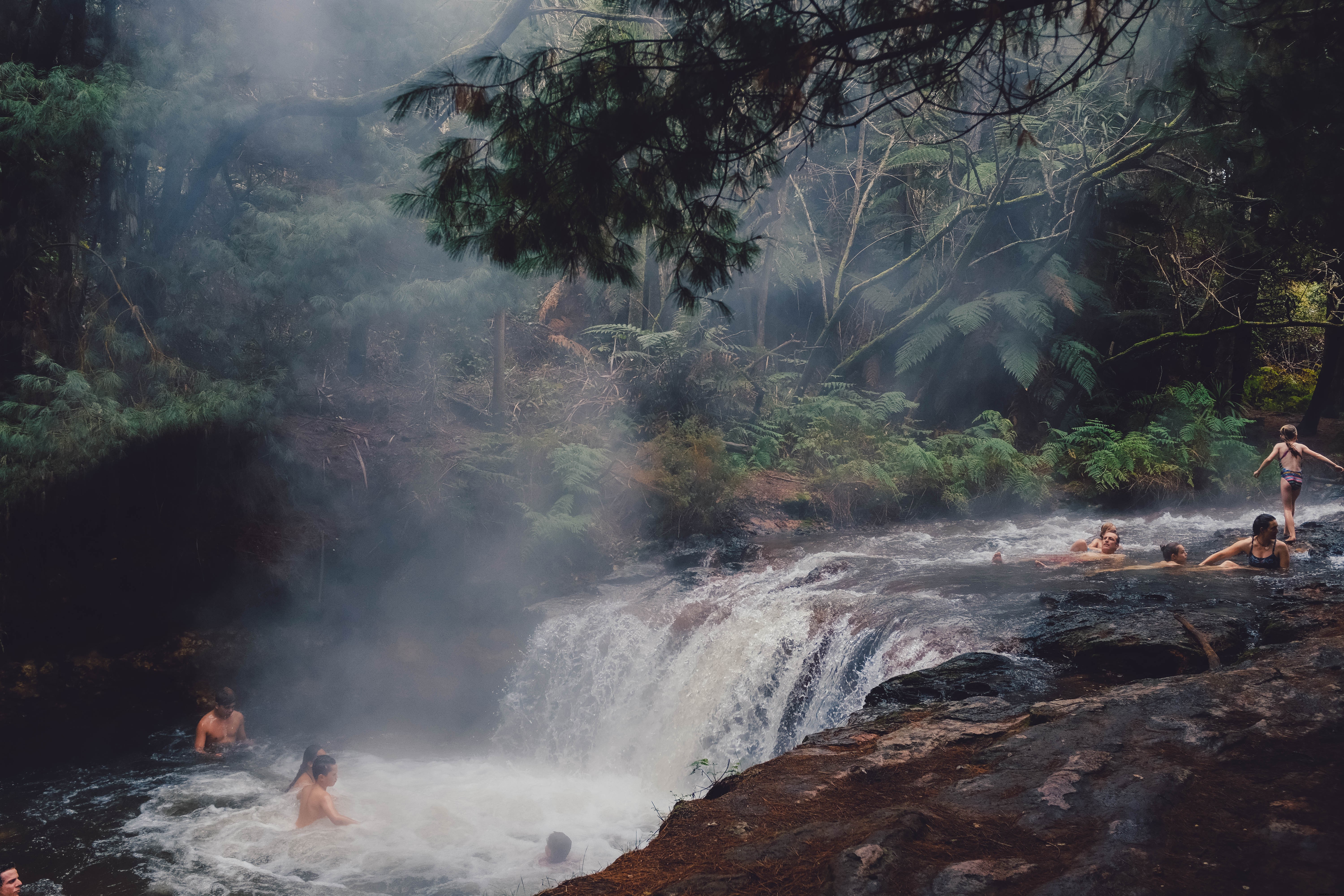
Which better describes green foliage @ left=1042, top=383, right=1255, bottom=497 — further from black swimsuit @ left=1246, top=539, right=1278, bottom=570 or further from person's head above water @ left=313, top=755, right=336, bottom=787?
person's head above water @ left=313, top=755, right=336, bottom=787

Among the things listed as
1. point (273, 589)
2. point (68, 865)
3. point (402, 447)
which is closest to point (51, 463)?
point (273, 589)

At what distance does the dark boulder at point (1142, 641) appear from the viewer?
5.62 meters

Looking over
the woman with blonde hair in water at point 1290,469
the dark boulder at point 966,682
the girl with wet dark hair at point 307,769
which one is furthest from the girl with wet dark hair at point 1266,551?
the girl with wet dark hair at point 307,769

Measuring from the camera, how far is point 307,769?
7711mm

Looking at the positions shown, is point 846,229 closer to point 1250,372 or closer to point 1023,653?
point 1250,372

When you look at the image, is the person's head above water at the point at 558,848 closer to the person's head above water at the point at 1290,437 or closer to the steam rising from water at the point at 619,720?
the steam rising from water at the point at 619,720

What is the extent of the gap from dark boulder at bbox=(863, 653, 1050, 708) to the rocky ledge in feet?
0.27

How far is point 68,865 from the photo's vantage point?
6996mm

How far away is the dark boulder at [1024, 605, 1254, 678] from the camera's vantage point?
5621mm

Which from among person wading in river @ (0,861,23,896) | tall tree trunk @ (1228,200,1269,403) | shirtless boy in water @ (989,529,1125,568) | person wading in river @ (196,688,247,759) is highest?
tall tree trunk @ (1228,200,1269,403)

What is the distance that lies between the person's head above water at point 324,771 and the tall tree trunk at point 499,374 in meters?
8.01

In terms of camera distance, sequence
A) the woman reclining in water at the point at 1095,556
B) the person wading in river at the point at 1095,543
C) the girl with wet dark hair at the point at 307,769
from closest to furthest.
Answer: the girl with wet dark hair at the point at 307,769 < the woman reclining in water at the point at 1095,556 < the person wading in river at the point at 1095,543

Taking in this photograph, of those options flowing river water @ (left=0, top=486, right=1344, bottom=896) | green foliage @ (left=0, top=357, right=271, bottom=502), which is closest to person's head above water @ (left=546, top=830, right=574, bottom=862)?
flowing river water @ (left=0, top=486, right=1344, bottom=896)

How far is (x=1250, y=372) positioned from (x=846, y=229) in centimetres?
967
